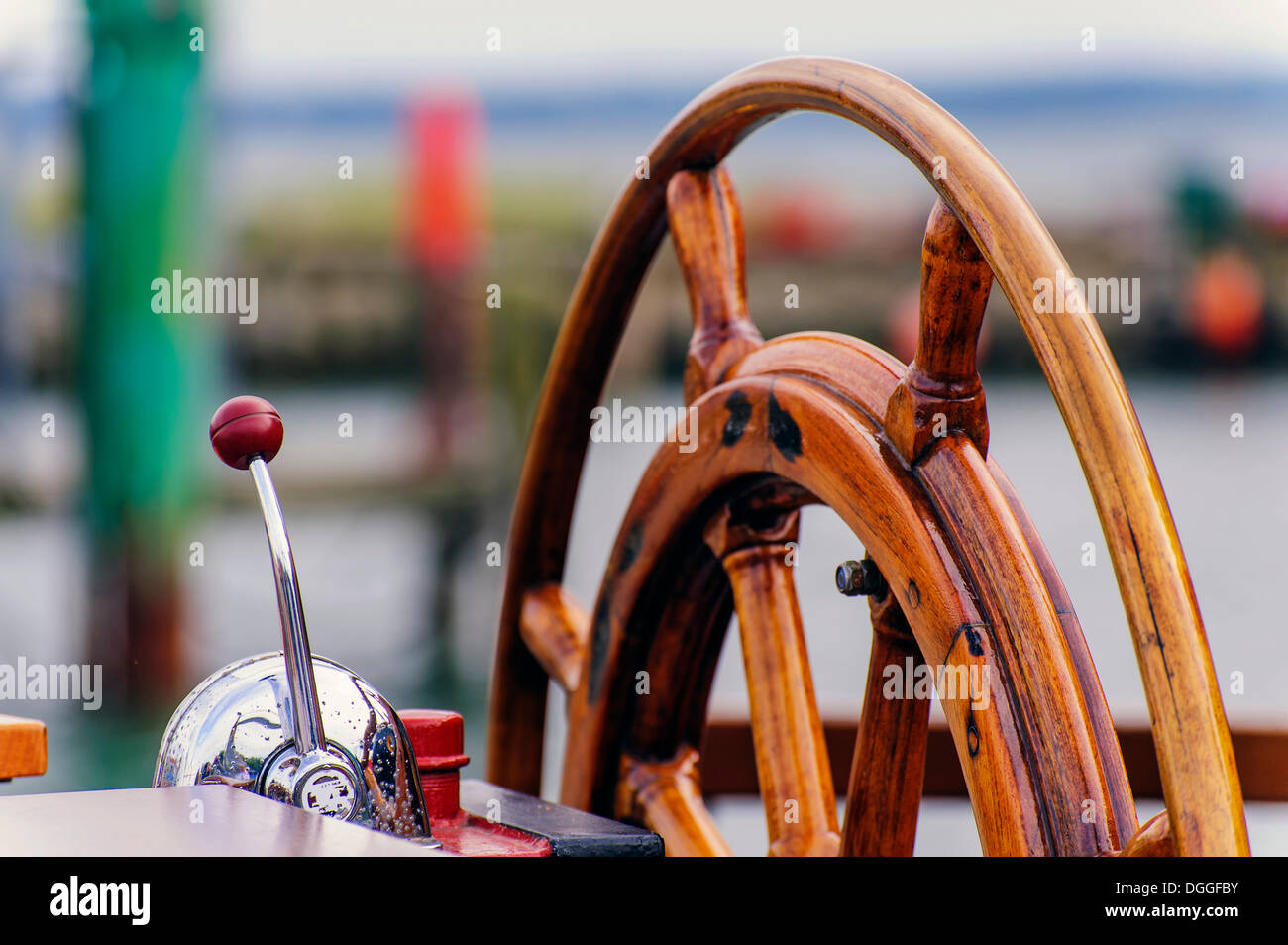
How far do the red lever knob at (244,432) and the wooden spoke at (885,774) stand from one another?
1.01 feet

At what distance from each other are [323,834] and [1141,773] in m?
1.13

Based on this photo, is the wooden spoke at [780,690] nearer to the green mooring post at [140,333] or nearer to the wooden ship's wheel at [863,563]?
the wooden ship's wheel at [863,563]

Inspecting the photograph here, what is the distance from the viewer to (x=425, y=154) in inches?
376

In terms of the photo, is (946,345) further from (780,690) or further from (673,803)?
(673,803)

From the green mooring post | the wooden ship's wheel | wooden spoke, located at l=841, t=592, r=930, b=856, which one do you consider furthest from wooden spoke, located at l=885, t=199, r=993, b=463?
the green mooring post

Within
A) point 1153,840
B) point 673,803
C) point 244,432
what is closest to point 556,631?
point 673,803

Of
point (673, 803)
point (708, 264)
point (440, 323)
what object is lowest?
point (673, 803)

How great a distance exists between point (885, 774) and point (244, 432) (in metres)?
0.36

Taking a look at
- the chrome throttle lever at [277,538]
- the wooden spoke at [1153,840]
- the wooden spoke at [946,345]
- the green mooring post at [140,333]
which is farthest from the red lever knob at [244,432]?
the green mooring post at [140,333]

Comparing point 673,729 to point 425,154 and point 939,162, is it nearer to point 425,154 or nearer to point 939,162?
point 939,162

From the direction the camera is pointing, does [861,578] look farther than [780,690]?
No

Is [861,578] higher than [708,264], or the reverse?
[708,264]

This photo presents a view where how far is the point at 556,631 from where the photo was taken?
3.48 feet

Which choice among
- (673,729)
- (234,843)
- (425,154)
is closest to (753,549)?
(673,729)
